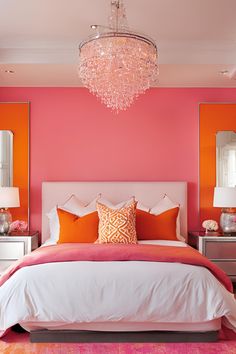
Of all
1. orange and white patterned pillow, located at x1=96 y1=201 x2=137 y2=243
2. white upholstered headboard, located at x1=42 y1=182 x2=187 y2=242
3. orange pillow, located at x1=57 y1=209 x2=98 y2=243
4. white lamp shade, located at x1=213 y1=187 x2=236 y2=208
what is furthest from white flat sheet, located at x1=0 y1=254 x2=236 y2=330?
white upholstered headboard, located at x1=42 y1=182 x2=187 y2=242

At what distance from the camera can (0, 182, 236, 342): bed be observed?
3119 mm

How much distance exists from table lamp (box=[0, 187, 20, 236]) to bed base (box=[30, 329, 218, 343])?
1904mm

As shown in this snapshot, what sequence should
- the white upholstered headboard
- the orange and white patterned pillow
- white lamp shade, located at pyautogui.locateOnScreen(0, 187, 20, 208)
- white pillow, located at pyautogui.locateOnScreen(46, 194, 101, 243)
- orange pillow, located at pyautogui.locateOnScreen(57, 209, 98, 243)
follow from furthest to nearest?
the white upholstered headboard, white pillow, located at pyautogui.locateOnScreen(46, 194, 101, 243), white lamp shade, located at pyautogui.locateOnScreen(0, 187, 20, 208), orange pillow, located at pyautogui.locateOnScreen(57, 209, 98, 243), the orange and white patterned pillow

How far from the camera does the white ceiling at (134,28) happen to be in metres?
3.71

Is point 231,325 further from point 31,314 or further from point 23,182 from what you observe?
point 23,182

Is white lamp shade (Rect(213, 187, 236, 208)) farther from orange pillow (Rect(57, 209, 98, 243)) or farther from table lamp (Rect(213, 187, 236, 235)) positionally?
orange pillow (Rect(57, 209, 98, 243))

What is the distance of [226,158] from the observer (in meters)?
5.40

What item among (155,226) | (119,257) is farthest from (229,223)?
(119,257)

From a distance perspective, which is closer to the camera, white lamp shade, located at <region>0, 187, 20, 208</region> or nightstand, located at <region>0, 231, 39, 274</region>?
nightstand, located at <region>0, 231, 39, 274</region>

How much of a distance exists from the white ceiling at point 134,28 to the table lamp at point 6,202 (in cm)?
134

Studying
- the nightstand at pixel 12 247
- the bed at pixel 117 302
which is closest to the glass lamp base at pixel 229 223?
the bed at pixel 117 302

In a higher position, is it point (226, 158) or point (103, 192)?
point (226, 158)

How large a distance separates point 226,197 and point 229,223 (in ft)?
1.11

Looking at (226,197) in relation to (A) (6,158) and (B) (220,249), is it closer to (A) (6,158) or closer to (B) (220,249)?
(B) (220,249)
